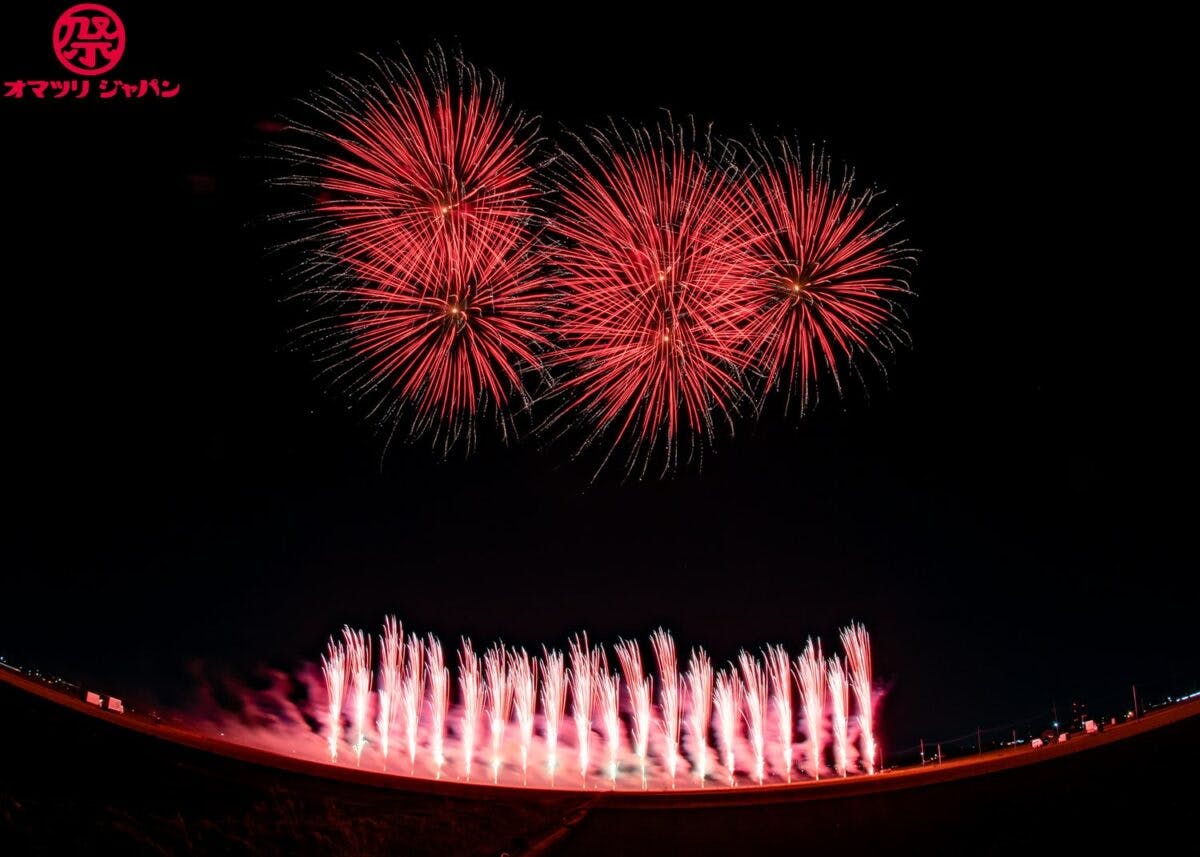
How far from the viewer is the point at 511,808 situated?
21391 mm

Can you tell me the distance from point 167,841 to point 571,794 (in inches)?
479

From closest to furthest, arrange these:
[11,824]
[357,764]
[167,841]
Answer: [11,824]
[167,841]
[357,764]

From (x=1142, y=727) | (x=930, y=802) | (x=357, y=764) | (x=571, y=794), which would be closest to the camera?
(x=930, y=802)

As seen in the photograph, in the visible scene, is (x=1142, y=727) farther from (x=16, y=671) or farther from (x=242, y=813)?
(x=16, y=671)

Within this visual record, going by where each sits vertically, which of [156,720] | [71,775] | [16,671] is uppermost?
[16,671]

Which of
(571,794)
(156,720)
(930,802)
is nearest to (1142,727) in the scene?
(930,802)

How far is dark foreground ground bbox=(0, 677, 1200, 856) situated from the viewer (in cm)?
1541

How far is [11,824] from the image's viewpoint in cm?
1359

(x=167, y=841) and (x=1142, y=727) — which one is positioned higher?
(x=1142, y=727)

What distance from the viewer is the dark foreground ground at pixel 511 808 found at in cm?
1541

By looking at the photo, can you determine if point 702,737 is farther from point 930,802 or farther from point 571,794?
point 930,802

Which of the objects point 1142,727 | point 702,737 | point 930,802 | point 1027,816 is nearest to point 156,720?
point 702,737

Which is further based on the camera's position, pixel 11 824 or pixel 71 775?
pixel 71 775

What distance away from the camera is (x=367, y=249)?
15.4 meters
